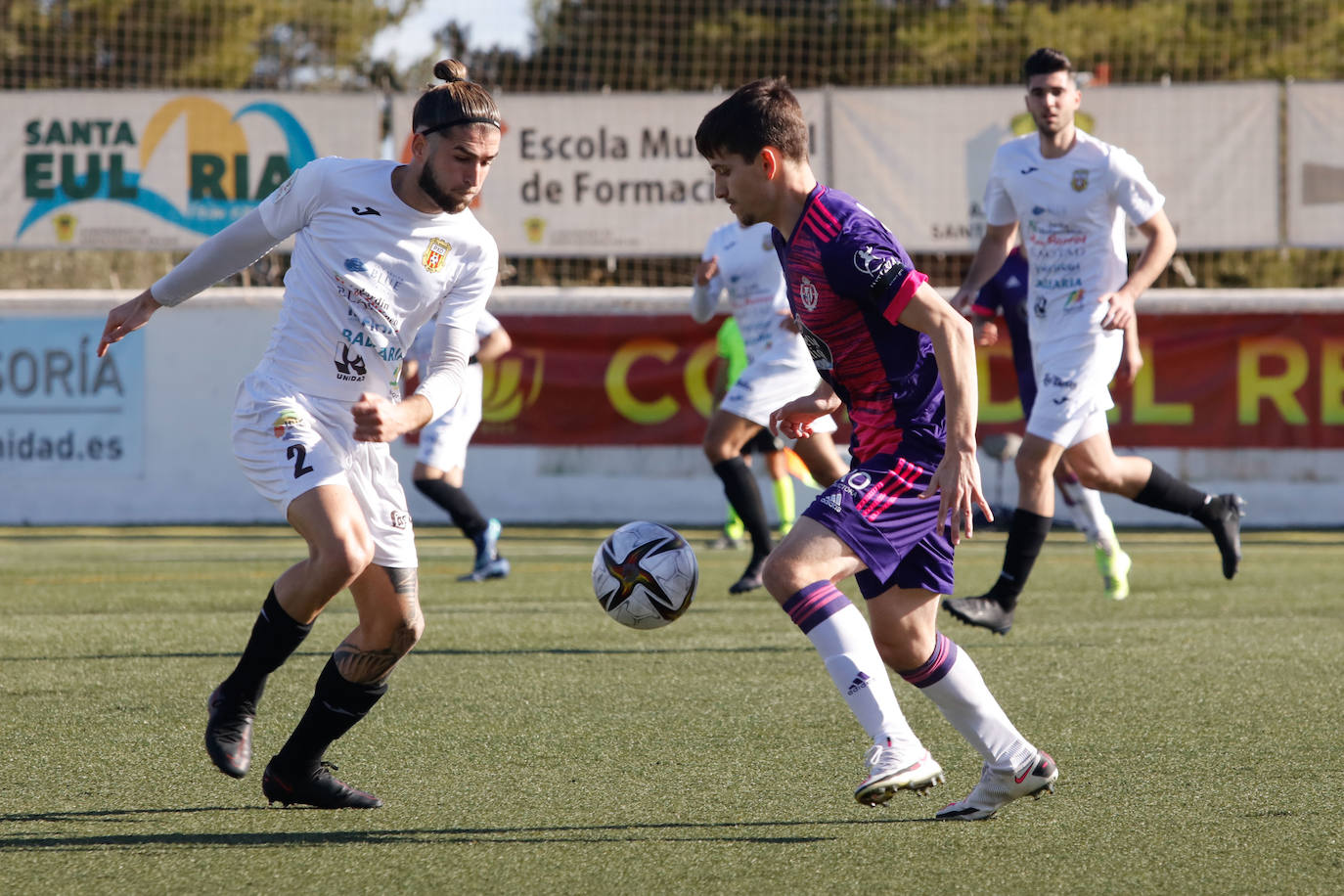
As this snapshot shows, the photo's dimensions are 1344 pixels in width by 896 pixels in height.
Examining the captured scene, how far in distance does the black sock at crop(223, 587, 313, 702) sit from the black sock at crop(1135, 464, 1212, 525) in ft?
14.5

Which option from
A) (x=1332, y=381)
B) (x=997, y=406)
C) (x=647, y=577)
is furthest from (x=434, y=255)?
(x=1332, y=381)

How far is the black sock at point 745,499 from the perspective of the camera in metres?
8.67

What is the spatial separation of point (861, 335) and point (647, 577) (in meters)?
1.24

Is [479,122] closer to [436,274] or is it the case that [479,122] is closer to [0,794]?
[436,274]

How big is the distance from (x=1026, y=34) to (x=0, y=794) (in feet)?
76.9

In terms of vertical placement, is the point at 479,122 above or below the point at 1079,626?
above

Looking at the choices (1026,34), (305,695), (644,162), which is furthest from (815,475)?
(1026,34)

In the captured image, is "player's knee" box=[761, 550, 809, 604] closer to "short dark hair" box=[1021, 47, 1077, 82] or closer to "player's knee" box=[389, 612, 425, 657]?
"player's knee" box=[389, 612, 425, 657]

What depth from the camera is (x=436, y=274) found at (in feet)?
13.7

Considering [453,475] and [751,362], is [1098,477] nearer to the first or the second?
[751,362]

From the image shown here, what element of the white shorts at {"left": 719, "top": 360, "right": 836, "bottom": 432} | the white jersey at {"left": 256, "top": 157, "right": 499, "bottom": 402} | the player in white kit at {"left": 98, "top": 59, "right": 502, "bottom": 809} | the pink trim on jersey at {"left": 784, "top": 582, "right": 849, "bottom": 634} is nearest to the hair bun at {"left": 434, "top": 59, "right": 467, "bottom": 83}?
the player in white kit at {"left": 98, "top": 59, "right": 502, "bottom": 809}

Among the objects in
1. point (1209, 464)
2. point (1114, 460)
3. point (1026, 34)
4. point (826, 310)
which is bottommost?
point (1209, 464)

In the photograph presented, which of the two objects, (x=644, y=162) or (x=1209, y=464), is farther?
(x=644, y=162)

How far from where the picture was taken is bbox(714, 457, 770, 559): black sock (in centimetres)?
867
